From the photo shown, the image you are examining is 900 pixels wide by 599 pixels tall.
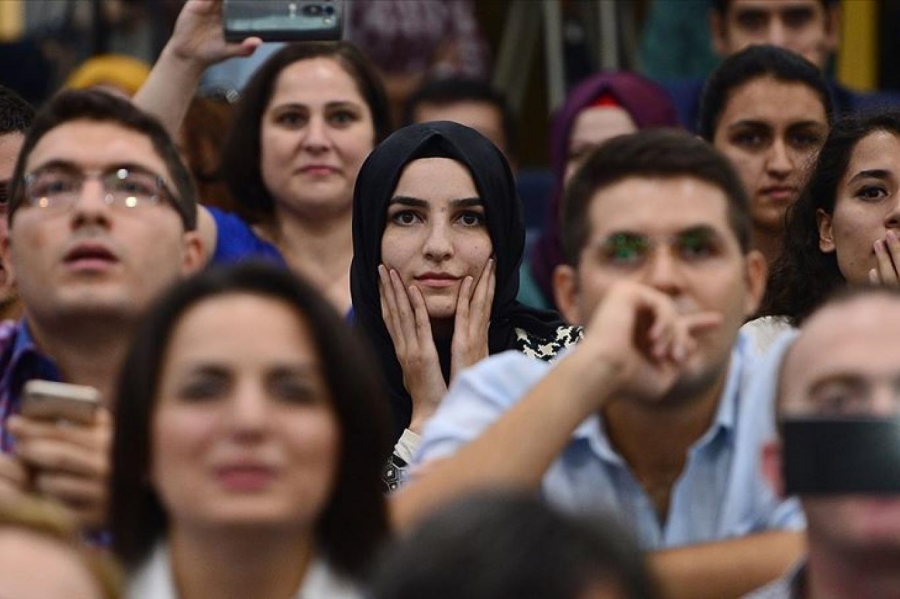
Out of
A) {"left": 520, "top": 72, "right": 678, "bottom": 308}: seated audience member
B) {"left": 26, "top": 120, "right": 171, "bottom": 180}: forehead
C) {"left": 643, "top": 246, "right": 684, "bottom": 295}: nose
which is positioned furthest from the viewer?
{"left": 520, "top": 72, "right": 678, "bottom": 308}: seated audience member

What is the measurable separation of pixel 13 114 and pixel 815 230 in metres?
1.94

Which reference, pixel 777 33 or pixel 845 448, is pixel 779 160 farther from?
pixel 845 448

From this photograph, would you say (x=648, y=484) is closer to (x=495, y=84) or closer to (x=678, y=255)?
(x=678, y=255)

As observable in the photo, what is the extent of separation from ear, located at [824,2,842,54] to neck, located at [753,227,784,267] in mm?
1251

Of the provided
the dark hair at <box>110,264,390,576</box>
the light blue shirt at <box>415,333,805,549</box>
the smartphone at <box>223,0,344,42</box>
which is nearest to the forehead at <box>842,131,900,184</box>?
the smartphone at <box>223,0,344,42</box>

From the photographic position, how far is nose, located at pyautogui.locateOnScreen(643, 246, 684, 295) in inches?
163

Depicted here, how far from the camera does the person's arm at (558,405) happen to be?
12.9ft

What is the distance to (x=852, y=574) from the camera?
11.0 feet

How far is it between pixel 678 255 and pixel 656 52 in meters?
4.30

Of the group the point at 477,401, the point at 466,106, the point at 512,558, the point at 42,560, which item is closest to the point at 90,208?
the point at 477,401

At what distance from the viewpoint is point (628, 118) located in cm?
739

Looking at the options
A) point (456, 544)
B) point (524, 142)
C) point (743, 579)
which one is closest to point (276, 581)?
Result: point (743, 579)

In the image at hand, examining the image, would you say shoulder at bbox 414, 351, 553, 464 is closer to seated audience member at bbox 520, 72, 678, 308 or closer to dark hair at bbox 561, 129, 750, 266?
dark hair at bbox 561, 129, 750, 266

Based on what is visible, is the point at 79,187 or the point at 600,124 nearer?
the point at 79,187
